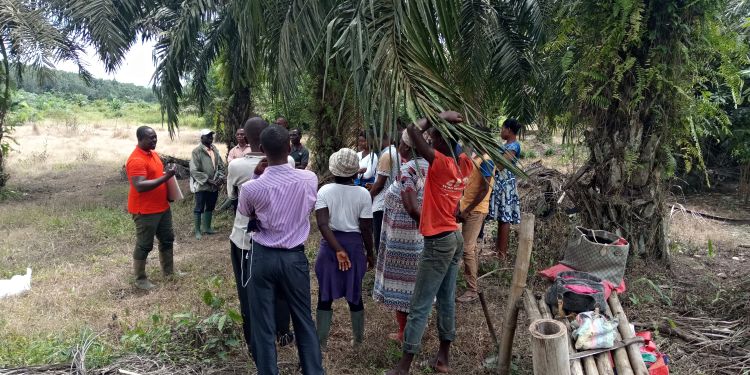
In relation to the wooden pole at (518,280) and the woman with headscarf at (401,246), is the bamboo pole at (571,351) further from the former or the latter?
the woman with headscarf at (401,246)

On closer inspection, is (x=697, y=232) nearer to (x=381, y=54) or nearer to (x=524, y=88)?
(x=524, y=88)

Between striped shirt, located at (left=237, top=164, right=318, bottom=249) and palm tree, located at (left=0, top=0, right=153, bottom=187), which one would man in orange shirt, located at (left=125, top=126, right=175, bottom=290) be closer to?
striped shirt, located at (left=237, top=164, right=318, bottom=249)

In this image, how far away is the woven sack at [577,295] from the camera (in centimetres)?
312

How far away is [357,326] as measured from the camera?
4023mm

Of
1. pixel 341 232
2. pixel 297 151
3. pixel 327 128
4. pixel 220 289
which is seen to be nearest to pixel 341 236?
pixel 341 232

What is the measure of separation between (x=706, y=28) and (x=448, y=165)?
10.7 feet

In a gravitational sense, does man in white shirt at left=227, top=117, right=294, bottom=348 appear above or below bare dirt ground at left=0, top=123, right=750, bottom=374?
above

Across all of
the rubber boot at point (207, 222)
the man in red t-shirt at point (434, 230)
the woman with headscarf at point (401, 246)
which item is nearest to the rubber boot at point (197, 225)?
the rubber boot at point (207, 222)

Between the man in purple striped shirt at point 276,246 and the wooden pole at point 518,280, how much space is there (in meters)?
1.20

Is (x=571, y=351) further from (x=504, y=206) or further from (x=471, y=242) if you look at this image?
(x=504, y=206)

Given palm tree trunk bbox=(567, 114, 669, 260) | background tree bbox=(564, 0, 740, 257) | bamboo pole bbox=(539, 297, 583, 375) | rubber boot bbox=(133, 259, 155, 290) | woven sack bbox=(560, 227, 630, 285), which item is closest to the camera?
bamboo pole bbox=(539, 297, 583, 375)

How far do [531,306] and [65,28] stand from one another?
8788 millimetres

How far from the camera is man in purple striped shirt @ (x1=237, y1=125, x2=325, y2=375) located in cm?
316

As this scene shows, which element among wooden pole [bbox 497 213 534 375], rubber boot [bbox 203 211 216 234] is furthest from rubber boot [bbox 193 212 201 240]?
wooden pole [bbox 497 213 534 375]
